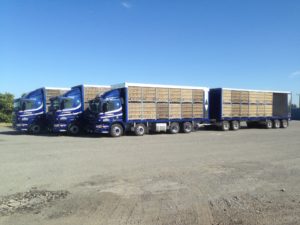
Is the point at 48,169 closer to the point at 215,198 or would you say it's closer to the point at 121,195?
the point at 121,195

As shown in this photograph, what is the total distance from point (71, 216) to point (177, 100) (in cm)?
2134

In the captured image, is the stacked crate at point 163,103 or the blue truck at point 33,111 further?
the blue truck at point 33,111

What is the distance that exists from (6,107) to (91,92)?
24.4m

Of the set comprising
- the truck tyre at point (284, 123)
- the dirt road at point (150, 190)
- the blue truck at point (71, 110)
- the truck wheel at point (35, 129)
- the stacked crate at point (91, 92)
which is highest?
the stacked crate at point (91, 92)

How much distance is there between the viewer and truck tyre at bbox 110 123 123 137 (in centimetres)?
2362

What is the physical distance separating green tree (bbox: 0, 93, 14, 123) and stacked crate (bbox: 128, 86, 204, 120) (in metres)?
26.6

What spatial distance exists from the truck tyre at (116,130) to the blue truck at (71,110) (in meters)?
2.45

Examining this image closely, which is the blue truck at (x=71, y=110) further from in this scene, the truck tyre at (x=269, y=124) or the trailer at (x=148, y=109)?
the truck tyre at (x=269, y=124)

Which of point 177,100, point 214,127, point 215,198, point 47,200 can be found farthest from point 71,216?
point 214,127

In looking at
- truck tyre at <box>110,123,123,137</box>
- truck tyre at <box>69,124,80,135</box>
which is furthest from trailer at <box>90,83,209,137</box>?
truck tyre at <box>69,124,80,135</box>

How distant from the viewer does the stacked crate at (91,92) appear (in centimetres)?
2547

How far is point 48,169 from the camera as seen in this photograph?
1040 centimetres

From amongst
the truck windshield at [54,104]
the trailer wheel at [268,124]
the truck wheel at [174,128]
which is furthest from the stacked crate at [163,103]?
the trailer wheel at [268,124]

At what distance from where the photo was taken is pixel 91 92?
84.7 ft
